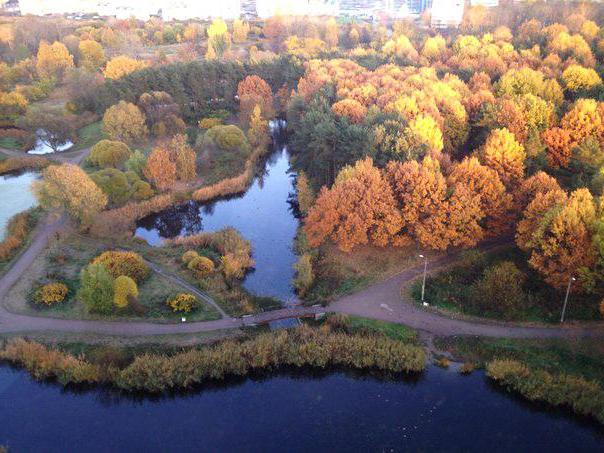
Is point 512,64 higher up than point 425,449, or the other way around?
point 512,64

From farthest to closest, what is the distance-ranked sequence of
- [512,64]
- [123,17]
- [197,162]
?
[123,17]
[512,64]
[197,162]

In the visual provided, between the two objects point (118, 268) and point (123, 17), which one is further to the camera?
point (123, 17)

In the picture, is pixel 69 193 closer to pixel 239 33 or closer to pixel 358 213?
pixel 358 213

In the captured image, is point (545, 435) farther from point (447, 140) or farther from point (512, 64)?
point (512, 64)

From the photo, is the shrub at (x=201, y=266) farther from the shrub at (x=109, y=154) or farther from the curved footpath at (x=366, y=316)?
the shrub at (x=109, y=154)

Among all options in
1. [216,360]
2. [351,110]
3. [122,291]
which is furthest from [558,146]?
[122,291]

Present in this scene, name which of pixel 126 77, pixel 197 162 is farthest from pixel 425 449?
pixel 126 77

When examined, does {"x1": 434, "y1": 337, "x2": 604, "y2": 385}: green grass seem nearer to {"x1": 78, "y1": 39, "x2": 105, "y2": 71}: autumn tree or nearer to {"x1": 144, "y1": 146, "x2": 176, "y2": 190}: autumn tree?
{"x1": 144, "y1": 146, "x2": 176, "y2": 190}: autumn tree
